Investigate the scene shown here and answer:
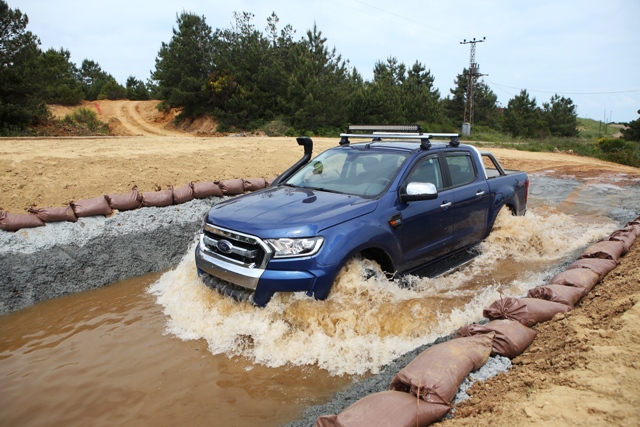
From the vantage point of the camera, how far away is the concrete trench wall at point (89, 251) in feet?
19.6

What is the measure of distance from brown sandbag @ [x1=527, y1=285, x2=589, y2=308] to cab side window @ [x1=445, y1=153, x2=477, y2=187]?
75.5 inches

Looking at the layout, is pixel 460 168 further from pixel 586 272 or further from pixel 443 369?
pixel 443 369

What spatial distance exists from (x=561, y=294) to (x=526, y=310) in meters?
0.61

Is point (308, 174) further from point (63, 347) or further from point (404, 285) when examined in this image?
point (63, 347)

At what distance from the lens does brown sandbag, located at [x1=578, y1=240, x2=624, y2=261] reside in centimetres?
528

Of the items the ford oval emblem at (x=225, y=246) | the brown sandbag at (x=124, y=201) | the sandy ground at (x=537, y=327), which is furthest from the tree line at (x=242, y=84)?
the ford oval emblem at (x=225, y=246)

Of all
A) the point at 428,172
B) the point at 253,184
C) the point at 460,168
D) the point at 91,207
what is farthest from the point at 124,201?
the point at 460,168

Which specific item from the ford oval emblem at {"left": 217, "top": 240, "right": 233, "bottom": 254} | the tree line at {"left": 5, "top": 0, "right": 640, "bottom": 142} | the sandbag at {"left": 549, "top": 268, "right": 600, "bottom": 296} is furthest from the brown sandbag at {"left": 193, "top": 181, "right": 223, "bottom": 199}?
the tree line at {"left": 5, "top": 0, "right": 640, "bottom": 142}

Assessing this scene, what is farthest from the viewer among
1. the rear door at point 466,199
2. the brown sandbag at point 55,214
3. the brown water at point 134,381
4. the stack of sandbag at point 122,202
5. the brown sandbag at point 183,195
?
the brown sandbag at point 183,195

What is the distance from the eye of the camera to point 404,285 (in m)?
4.91

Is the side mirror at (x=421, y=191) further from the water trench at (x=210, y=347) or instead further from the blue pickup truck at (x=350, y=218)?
the water trench at (x=210, y=347)

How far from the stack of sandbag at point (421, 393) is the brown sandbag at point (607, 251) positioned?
120 inches

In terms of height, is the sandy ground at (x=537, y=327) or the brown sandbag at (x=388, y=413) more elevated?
the sandy ground at (x=537, y=327)

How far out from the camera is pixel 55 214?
22.0 ft
